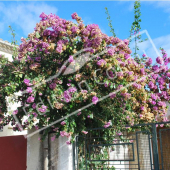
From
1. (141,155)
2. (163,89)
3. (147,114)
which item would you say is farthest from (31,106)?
(141,155)

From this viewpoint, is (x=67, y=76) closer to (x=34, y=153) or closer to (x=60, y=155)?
(x=60, y=155)

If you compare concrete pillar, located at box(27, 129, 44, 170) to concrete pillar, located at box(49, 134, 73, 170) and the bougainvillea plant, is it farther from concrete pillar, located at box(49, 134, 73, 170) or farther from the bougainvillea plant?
the bougainvillea plant

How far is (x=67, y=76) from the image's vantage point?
599cm

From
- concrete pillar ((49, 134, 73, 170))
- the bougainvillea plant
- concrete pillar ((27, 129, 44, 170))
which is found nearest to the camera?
the bougainvillea plant

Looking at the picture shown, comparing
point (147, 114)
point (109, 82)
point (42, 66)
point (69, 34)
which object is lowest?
point (147, 114)

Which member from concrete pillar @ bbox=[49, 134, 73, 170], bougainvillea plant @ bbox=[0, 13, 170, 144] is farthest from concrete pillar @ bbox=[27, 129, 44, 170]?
bougainvillea plant @ bbox=[0, 13, 170, 144]

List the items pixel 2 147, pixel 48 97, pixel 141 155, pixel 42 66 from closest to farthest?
1. pixel 48 97
2. pixel 42 66
3. pixel 2 147
4. pixel 141 155

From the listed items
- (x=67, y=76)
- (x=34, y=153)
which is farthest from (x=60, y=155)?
(x=67, y=76)

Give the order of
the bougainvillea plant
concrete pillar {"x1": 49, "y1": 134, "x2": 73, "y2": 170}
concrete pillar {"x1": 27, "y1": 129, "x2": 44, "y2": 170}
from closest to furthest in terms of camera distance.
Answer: the bougainvillea plant
concrete pillar {"x1": 49, "y1": 134, "x2": 73, "y2": 170}
concrete pillar {"x1": 27, "y1": 129, "x2": 44, "y2": 170}

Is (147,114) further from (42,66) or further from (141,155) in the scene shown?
(42,66)

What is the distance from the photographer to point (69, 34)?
5961 mm

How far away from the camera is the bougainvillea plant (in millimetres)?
5711

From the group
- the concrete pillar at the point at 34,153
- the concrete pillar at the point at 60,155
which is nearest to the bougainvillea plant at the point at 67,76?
the concrete pillar at the point at 60,155

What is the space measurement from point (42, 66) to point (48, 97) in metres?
0.85
